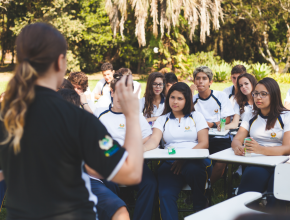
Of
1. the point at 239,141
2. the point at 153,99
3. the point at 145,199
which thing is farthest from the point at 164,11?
the point at 145,199

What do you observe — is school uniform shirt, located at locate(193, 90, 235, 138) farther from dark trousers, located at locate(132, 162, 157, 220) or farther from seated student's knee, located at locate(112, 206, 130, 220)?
seated student's knee, located at locate(112, 206, 130, 220)

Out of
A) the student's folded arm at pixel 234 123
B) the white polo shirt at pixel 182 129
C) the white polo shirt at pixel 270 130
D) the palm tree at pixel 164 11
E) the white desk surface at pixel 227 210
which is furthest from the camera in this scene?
the palm tree at pixel 164 11

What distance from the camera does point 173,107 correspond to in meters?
3.60

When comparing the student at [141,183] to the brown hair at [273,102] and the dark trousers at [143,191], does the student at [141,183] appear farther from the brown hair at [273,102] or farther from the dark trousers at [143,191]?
the brown hair at [273,102]

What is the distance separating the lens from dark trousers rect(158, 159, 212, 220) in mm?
2920

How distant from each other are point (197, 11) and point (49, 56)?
620 inches

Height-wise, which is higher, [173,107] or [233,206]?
[173,107]

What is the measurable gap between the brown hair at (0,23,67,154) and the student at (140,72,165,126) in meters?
3.85

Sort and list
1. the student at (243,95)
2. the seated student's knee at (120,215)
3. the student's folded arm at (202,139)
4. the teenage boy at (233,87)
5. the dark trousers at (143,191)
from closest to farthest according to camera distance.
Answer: the seated student's knee at (120,215), the dark trousers at (143,191), the student's folded arm at (202,139), the student at (243,95), the teenage boy at (233,87)

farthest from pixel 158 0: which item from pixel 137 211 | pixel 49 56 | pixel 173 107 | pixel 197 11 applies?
pixel 49 56

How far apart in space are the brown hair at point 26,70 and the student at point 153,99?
3.85 m

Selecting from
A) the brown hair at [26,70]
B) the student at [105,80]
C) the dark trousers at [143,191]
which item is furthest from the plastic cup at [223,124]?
the brown hair at [26,70]

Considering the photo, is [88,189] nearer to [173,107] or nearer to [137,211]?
[137,211]

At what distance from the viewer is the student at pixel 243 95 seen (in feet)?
15.9
